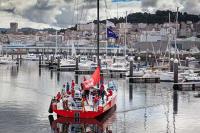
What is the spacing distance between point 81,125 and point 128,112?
6748mm

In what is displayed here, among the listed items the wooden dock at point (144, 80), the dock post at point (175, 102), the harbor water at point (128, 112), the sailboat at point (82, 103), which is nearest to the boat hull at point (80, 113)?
the sailboat at point (82, 103)

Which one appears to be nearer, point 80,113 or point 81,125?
point 81,125

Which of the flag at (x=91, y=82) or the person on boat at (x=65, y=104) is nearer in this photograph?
the person on boat at (x=65, y=104)

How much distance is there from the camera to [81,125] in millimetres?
29312

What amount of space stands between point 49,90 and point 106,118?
19849 mm

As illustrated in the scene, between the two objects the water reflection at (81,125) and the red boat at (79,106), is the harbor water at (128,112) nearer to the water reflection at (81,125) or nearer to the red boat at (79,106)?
the water reflection at (81,125)

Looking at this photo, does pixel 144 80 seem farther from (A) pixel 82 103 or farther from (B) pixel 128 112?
(A) pixel 82 103

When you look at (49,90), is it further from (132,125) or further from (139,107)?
(132,125)

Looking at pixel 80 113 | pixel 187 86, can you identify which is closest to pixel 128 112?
pixel 80 113

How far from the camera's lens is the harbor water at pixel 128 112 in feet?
94.9

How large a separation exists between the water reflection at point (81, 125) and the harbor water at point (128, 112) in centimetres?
6

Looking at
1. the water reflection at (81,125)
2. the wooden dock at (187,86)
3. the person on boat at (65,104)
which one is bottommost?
the water reflection at (81,125)

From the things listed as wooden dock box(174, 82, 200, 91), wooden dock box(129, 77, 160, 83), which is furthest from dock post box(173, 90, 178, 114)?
wooden dock box(129, 77, 160, 83)

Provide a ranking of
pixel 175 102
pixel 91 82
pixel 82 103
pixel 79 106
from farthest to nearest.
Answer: pixel 175 102, pixel 91 82, pixel 79 106, pixel 82 103
